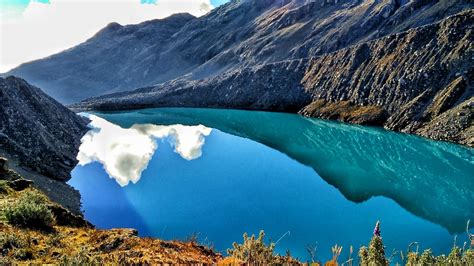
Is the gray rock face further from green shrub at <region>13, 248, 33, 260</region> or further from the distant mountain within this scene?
the distant mountain

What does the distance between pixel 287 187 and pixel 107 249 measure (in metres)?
22.9

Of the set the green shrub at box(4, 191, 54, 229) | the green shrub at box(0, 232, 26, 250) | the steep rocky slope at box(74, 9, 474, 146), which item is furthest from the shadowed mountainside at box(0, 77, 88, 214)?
the steep rocky slope at box(74, 9, 474, 146)

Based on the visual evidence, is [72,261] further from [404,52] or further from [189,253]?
[404,52]

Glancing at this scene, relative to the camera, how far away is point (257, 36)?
461 feet

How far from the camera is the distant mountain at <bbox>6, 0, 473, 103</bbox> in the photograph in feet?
313

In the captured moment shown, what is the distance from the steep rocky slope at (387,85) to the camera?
5456 cm

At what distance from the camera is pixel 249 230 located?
74.5 feet

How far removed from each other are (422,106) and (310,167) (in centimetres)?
2615

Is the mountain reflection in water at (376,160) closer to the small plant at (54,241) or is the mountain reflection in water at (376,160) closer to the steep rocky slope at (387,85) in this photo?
the steep rocky slope at (387,85)

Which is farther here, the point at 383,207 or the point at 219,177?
the point at 219,177

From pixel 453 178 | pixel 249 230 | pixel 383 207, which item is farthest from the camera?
pixel 453 178

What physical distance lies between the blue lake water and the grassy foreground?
8.80 feet

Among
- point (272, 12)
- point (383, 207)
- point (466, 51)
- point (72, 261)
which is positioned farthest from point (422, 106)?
point (272, 12)

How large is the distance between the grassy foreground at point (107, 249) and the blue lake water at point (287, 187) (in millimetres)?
2681
